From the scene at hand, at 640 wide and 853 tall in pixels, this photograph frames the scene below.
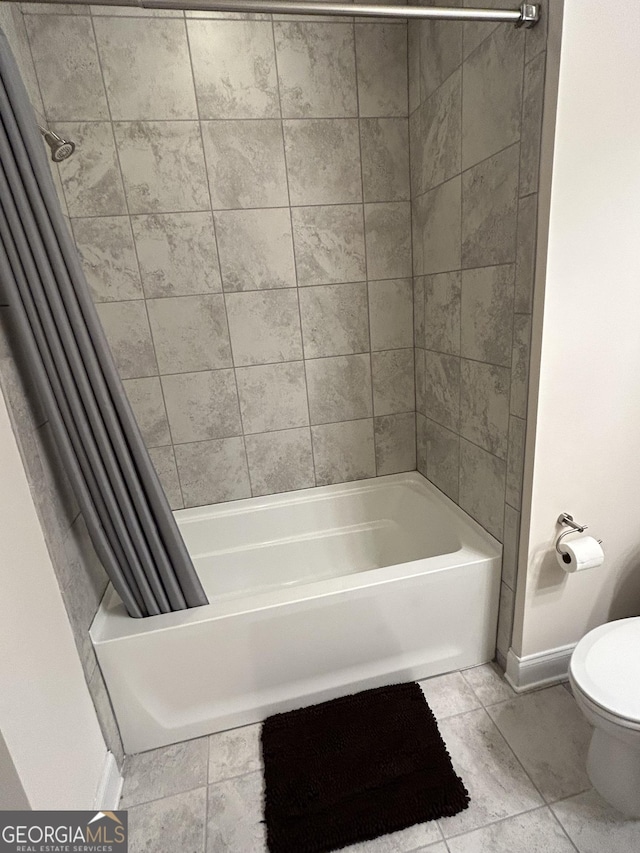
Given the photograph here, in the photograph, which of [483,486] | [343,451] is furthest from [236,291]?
[483,486]

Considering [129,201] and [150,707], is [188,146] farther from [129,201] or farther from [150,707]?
[150,707]

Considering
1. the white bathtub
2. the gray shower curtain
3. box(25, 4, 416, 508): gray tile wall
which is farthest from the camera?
box(25, 4, 416, 508): gray tile wall

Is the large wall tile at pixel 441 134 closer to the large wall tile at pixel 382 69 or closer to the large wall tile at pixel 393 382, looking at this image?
the large wall tile at pixel 382 69

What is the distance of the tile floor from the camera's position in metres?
1.18

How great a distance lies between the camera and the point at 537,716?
1495mm

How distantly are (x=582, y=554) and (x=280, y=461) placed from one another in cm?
128

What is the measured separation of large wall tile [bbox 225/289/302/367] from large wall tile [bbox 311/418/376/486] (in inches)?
16.3

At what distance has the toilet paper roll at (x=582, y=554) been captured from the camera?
1.36 meters

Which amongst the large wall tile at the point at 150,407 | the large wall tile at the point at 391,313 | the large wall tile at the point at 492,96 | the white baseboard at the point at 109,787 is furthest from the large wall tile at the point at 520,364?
the white baseboard at the point at 109,787

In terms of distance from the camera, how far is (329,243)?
1.92 m

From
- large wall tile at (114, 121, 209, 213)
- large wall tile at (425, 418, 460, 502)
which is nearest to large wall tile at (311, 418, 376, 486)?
large wall tile at (425, 418, 460, 502)

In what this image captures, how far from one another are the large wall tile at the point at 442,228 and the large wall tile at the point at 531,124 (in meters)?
0.36

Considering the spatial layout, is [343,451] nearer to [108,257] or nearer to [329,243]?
[329,243]

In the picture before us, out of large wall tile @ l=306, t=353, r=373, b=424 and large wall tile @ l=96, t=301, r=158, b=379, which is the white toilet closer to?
large wall tile @ l=306, t=353, r=373, b=424
